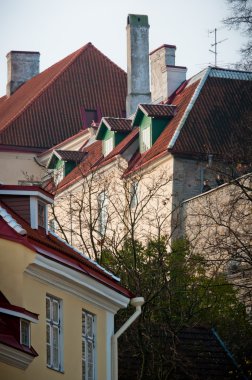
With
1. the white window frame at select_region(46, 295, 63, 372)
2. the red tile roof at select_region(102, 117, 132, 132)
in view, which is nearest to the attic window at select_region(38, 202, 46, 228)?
the white window frame at select_region(46, 295, 63, 372)

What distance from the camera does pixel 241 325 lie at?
39062 millimetres

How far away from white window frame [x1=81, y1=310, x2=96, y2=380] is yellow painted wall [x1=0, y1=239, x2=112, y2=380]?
0.73 m

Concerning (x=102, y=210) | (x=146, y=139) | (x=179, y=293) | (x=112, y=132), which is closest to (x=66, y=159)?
(x=112, y=132)

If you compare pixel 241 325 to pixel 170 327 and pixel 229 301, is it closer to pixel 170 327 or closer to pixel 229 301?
pixel 229 301

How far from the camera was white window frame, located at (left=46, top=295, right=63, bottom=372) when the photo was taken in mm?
24359

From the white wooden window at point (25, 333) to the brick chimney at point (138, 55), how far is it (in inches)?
1627

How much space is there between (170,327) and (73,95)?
39.9 metres

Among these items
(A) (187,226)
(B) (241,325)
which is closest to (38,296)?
(B) (241,325)

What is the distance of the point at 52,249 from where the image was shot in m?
24.7

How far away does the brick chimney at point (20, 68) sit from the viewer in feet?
260

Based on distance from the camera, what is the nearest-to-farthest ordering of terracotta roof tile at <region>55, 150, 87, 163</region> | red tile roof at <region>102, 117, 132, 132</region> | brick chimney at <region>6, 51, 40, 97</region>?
red tile roof at <region>102, 117, 132, 132</region> → terracotta roof tile at <region>55, 150, 87, 163</region> → brick chimney at <region>6, 51, 40, 97</region>

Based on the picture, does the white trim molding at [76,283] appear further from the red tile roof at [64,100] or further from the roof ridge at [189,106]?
the red tile roof at [64,100]

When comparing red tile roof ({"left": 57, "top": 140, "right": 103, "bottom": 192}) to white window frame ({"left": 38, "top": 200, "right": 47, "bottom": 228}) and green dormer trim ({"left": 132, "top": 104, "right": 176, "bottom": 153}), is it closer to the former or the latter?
green dormer trim ({"left": 132, "top": 104, "right": 176, "bottom": 153})

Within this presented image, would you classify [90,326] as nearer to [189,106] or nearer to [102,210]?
[102,210]
